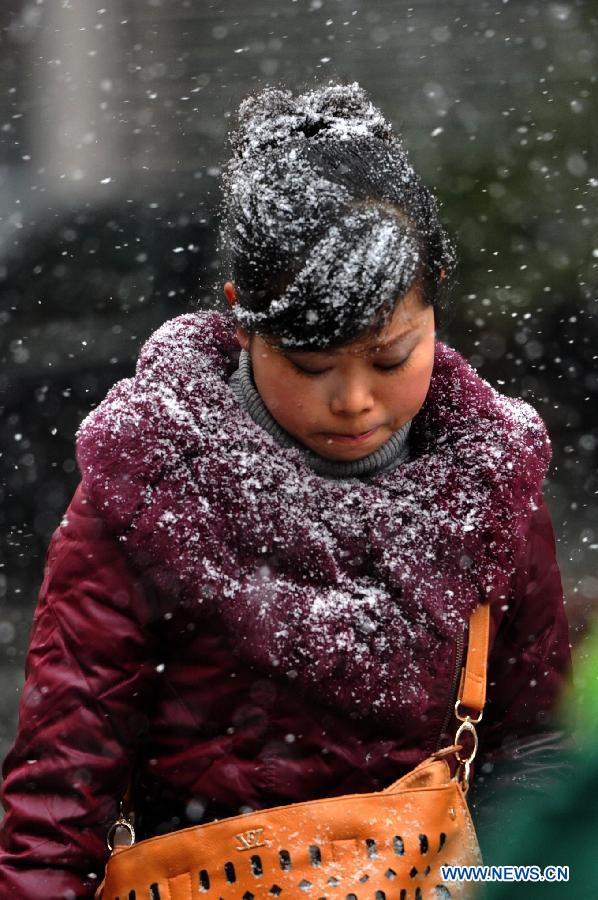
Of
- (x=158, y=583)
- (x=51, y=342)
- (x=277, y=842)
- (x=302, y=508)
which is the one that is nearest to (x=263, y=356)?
(x=302, y=508)

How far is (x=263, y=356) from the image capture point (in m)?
1.85

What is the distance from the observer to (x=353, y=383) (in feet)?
5.82

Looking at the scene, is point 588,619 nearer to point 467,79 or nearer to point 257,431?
point 467,79

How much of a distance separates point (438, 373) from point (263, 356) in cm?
41

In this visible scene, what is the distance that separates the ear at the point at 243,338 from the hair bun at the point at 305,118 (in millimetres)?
277

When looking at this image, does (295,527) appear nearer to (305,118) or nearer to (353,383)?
(353,383)

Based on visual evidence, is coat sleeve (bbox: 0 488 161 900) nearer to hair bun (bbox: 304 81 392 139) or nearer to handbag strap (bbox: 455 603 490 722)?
handbag strap (bbox: 455 603 490 722)

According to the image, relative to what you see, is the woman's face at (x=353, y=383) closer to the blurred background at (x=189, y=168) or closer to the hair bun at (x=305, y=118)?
the hair bun at (x=305, y=118)

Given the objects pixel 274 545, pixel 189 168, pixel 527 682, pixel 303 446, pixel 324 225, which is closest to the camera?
pixel 324 225

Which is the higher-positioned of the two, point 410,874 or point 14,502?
point 410,874

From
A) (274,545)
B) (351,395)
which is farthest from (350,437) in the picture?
(274,545)

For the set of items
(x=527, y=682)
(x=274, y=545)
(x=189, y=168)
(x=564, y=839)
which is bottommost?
(x=189, y=168)

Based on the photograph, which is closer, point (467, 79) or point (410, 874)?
point (410, 874)

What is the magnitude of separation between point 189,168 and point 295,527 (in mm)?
3427
